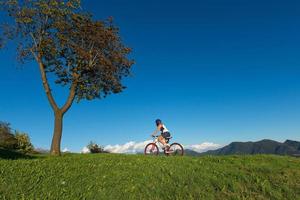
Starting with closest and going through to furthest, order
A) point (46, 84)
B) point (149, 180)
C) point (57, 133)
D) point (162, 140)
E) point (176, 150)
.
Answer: point (149, 180), point (162, 140), point (176, 150), point (57, 133), point (46, 84)

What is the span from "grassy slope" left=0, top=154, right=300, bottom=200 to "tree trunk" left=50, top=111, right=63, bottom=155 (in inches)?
648

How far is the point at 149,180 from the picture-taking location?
1483cm

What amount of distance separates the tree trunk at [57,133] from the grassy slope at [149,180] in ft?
54.0

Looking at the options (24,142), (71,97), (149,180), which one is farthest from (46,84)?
(149,180)

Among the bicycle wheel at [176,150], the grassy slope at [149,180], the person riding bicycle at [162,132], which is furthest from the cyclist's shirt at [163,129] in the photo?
the grassy slope at [149,180]

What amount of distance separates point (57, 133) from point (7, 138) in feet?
42.9

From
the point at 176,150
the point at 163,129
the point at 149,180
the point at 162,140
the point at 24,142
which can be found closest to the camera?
the point at 149,180

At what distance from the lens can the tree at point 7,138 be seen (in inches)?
1635

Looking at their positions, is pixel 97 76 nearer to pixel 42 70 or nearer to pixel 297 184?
pixel 42 70

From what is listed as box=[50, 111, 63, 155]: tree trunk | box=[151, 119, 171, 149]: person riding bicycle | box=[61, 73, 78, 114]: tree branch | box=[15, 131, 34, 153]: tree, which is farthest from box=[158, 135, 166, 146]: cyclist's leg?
box=[15, 131, 34, 153]: tree

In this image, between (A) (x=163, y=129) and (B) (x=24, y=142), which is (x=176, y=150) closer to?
(A) (x=163, y=129)

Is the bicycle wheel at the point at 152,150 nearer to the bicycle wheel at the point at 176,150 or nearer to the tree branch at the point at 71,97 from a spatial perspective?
the bicycle wheel at the point at 176,150

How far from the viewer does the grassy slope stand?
12.7 meters

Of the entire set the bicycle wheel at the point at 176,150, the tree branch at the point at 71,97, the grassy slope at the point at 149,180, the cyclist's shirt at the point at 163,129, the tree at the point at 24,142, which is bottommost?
the grassy slope at the point at 149,180
